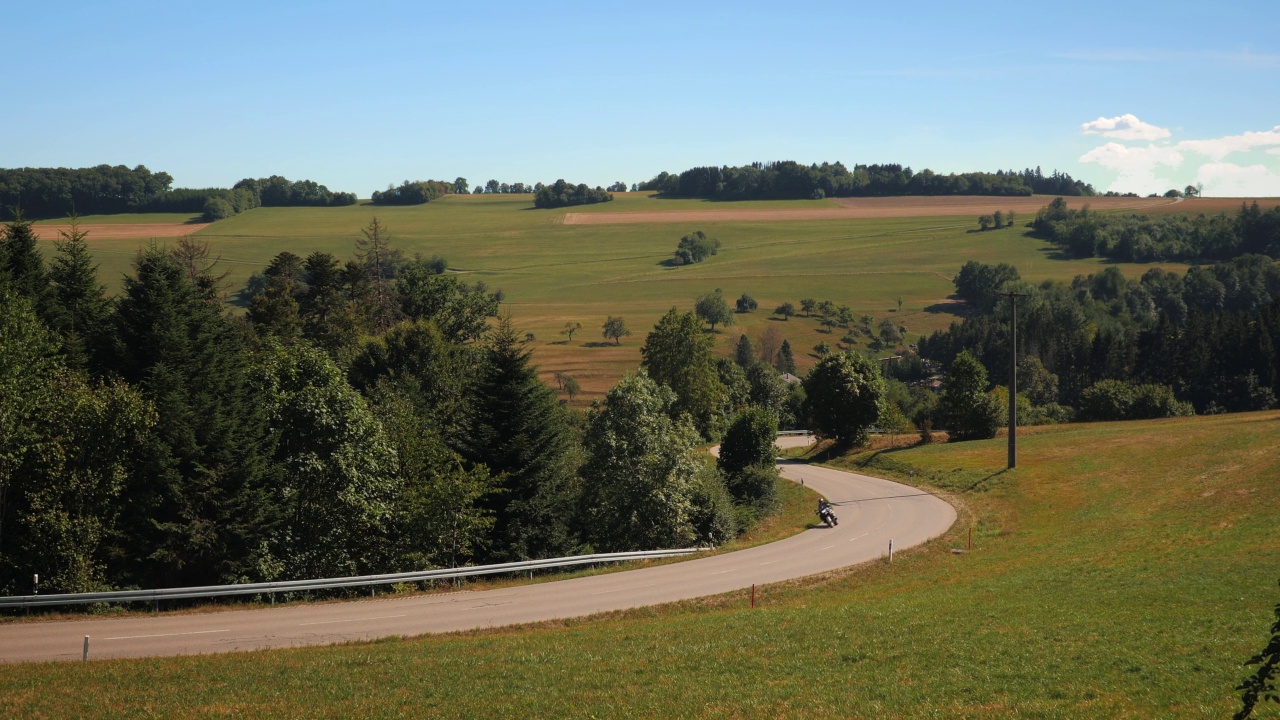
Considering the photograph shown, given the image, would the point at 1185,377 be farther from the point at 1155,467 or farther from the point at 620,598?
the point at 620,598

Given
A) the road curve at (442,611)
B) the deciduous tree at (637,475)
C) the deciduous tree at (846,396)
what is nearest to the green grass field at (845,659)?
the road curve at (442,611)

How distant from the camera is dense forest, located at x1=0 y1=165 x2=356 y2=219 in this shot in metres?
152

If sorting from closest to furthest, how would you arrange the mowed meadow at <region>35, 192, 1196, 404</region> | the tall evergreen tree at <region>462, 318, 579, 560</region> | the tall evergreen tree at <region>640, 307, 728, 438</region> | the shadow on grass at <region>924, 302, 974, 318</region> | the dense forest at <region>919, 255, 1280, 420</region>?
the tall evergreen tree at <region>462, 318, 579, 560</region>
the tall evergreen tree at <region>640, 307, 728, 438</region>
the dense forest at <region>919, 255, 1280, 420</region>
the mowed meadow at <region>35, 192, 1196, 404</region>
the shadow on grass at <region>924, 302, 974, 318</region>

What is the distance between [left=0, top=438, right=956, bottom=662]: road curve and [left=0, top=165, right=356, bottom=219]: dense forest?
140017 mm

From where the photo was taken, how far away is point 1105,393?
84688 mm

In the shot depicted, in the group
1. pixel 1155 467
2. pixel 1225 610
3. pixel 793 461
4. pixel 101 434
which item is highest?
pixel 101 434

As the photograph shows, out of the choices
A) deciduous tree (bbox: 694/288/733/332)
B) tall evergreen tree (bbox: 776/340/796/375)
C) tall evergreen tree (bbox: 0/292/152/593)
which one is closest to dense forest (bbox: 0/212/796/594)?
tall evergreen tree (bbox: 0/292/152/593)

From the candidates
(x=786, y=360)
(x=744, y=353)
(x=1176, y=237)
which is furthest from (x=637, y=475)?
(x=1176, y=237)

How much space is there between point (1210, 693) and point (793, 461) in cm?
5736

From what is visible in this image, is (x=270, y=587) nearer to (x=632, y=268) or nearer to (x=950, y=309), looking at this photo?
(x=950, y=309)

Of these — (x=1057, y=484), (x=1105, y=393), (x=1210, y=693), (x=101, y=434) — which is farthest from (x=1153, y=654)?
(x=1105, y=393)

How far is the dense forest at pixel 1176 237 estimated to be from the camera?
A: 183 metres

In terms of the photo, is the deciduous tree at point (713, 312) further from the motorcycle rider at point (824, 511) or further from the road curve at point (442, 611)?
the road curve at point (442, 611)

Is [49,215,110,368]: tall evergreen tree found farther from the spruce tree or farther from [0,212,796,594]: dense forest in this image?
the spruce tree
